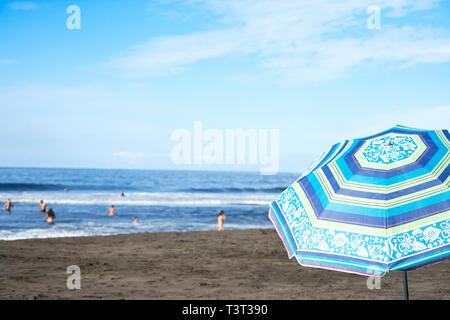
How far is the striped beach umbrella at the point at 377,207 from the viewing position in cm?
306

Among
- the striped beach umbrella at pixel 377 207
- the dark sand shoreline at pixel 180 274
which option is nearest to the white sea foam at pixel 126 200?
the dark sand shoreline at pixel 180 274

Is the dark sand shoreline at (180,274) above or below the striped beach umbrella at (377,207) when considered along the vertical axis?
below

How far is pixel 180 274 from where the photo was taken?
30.1 feet

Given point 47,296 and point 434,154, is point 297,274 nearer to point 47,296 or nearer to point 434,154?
point 47,296

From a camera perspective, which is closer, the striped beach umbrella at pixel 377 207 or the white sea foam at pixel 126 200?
the striped beach umbrella at pixel 377 207

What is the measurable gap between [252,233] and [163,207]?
22257 millimetres

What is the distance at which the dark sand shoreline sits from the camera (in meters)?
7.54

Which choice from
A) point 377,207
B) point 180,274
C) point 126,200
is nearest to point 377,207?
point 377,207

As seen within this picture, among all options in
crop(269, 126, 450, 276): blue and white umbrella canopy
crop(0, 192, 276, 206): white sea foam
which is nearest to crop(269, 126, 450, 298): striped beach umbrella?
crop(269, 126, 450, 276): blue and white umbrella canopy

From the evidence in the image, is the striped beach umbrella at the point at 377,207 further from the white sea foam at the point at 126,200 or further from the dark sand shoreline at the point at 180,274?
the white sea foam at the point at 126,200

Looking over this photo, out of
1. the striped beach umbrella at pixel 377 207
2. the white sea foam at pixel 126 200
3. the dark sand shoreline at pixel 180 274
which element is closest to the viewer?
the striped beach umbrella at pixel 377 207

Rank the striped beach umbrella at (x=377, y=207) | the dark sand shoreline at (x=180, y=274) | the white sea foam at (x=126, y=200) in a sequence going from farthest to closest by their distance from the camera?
the white sea foam at (x=126, y=200), the dark sand shoreline at (x=180, y=274), the striped beach umbrella at (x=377, y=207)

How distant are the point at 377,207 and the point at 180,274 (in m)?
6.59
